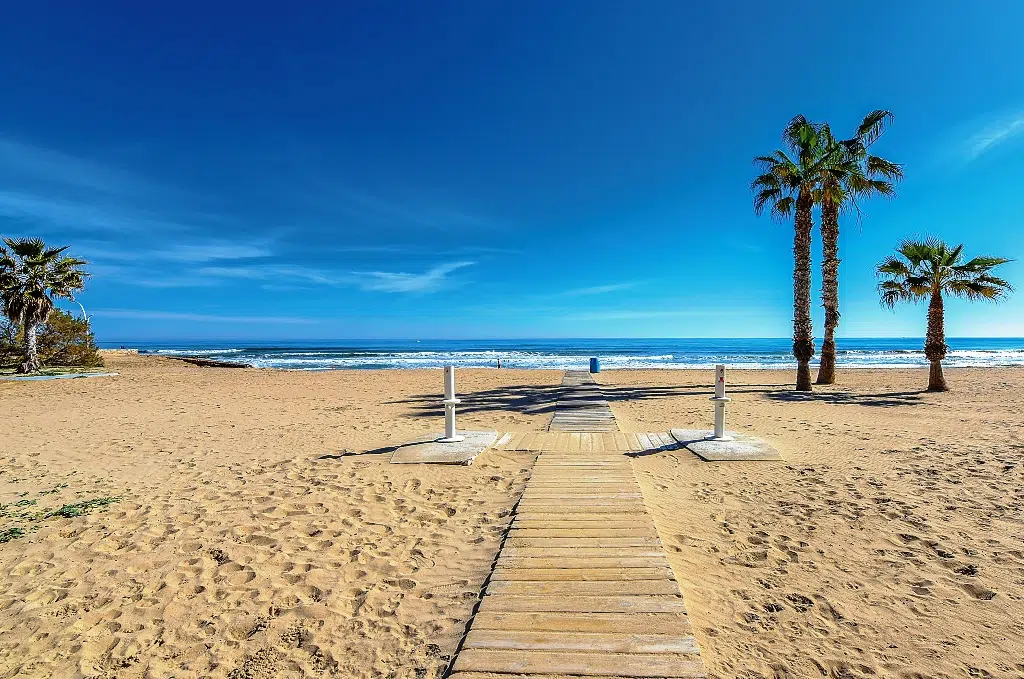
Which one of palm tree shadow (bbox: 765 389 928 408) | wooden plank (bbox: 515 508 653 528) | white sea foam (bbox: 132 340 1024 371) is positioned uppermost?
white sea foam (bbox: 132 340 1024 371)

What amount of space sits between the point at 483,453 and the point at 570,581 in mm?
4043

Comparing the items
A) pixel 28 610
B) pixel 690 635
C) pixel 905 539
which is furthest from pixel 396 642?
pixel 905 539

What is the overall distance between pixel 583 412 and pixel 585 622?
861 cm

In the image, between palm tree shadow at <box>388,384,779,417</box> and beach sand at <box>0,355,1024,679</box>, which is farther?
palm tree shadow at <box>388,384,779,417</box>

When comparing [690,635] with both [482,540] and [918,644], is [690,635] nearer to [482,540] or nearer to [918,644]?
[918,644]

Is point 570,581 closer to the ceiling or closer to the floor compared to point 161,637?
closer to the ceiling

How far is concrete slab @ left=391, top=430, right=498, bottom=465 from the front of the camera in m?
6.86

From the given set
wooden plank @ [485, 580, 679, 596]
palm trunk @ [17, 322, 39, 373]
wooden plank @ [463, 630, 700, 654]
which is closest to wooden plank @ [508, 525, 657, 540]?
wooden plank @ [485, 580, 679, 596]

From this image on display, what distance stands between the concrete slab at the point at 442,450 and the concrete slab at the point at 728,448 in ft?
10.9

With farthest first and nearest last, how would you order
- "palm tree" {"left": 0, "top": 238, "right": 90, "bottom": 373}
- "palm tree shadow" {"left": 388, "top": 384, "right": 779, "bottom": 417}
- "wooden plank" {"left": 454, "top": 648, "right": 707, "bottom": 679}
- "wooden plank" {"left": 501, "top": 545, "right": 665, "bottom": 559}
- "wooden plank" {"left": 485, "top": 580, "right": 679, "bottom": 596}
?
"palm tree" {"left": 0, "top": 238, "right": 90, "bottom": 373}, "palm tree shadow" {"left": 388, "top": 384, "right": 779, "bottom": 417}, "wooden plank" {"left": 501, "top": 545, "right": 665, "bottom": 559}, "wooden plank" {"left": 485, "top": 580, "right": 679, "bottom": 596}, "wooden plank" {"left": 454, "top": 648, "right": 707, "bottom": 679}

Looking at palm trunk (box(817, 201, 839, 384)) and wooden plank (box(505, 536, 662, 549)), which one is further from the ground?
palm trunk (box(817, 201, 839, 384))

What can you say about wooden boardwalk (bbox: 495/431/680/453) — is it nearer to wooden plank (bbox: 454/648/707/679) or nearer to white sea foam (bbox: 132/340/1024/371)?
wooden plank (bbox: 454/648/707/679)

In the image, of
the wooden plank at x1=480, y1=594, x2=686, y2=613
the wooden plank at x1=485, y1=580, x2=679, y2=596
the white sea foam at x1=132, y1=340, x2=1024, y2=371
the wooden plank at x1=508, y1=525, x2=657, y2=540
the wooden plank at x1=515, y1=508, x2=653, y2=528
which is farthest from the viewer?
the white sea foam at x1=132, y1=340, x2=1024, y2=371

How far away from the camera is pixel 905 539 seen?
13.9 feet
